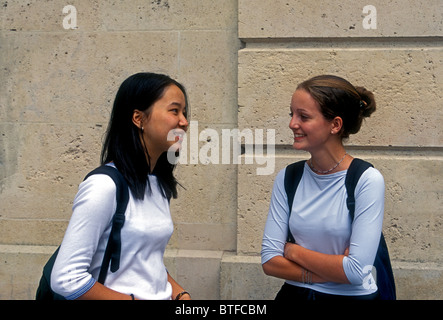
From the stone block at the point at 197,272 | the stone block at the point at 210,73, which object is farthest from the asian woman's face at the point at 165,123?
the stone block at the point at 197,272

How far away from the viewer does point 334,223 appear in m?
2.36

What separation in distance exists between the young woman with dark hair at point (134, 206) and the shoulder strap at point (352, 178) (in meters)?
0.76

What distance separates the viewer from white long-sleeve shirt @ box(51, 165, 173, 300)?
191cm

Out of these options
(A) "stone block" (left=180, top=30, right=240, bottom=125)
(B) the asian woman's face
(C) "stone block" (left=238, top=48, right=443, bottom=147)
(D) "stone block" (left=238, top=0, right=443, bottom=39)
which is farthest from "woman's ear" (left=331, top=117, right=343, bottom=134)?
(A) "stone block" (left=180, top=30, right=240, bottom=125)

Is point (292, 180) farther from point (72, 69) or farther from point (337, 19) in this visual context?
point (72, 69)

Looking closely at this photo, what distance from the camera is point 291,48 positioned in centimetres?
415

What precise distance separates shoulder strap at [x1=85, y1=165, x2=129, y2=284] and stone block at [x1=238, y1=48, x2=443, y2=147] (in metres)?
2.22

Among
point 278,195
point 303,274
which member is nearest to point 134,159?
point 278,195

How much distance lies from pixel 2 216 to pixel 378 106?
10.5 feet

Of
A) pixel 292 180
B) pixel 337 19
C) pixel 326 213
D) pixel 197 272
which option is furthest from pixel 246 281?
pixel 337 19

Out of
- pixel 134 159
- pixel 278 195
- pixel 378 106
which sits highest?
pixel 378 106

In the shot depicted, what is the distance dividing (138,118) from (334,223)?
96cm

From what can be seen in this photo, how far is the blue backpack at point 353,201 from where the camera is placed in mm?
2375
